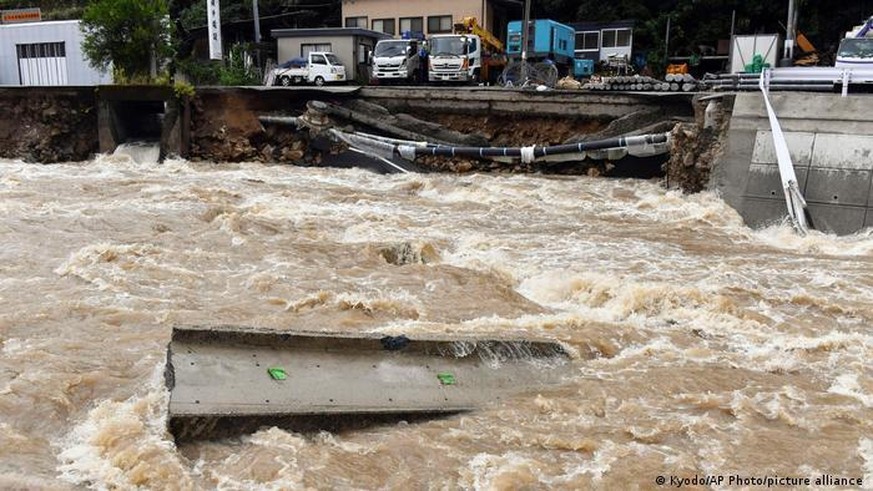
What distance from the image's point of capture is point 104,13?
23.8 meters

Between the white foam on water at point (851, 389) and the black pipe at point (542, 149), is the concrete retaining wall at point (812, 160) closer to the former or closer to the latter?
the black pipe at point (542, 149)

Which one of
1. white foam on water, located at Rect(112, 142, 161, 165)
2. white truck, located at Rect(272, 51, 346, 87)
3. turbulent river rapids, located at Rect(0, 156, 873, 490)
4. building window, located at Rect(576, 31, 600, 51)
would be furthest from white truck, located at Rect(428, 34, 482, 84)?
building window, located at Rect(576, 31, 600, 51)

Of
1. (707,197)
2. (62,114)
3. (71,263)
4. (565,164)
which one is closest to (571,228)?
(707,197)

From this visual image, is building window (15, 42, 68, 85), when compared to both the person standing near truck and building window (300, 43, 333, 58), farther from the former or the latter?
the person standing near truck

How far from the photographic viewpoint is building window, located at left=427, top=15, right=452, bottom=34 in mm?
39875

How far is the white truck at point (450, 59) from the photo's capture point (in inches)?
1094

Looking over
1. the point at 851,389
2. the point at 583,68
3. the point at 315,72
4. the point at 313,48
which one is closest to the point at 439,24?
the point at 313,48

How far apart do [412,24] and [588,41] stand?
9475mm

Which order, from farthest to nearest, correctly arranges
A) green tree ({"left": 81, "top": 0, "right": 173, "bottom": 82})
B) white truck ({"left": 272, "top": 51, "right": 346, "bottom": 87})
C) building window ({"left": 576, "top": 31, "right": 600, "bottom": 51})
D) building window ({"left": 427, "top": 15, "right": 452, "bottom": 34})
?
1. building window ({"left": 576, "top": 31, "right": 600, "bottom": 51})
2. building window ({"left": 427, "top": 15, "right": 452, "bottom": 34})
3. white truck ({"left": 272, "top": 51, "right": 346, "bottom": 87})
4. green tree ({"left": 81, "top": 0, "right": 173, "bottom": 82})

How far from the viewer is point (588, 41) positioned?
137 feet

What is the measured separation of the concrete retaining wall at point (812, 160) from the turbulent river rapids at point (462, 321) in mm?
594

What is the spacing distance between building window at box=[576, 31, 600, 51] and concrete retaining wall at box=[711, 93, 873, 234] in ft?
91.7

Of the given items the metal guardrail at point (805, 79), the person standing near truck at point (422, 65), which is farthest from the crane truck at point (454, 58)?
the metal guardrail at point (805, 79)

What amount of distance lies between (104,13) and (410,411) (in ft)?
72.2
